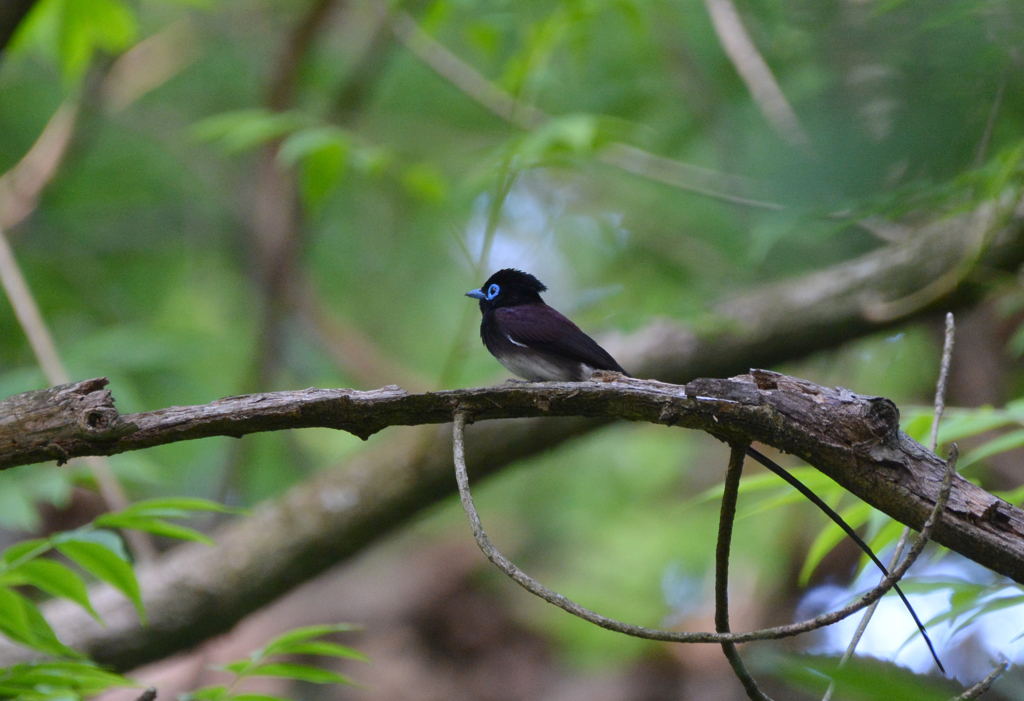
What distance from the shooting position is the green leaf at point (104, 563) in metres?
1.84

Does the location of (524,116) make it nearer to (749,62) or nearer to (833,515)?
(749,62)

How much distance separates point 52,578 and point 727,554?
4.97 feet

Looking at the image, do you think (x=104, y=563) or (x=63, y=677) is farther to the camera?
(x=104, y=563)

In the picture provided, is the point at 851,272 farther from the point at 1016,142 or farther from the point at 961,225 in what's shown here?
the point at 1016,142

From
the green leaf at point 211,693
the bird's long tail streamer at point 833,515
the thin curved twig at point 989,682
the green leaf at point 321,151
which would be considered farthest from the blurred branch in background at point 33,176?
the thin curved twig at point 989,682

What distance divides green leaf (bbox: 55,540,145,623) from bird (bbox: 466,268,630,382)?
4.80ft

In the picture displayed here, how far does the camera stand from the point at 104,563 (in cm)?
186

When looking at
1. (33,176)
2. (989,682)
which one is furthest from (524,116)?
(989,682)

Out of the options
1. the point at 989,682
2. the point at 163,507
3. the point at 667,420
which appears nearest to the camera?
the point at 989,682

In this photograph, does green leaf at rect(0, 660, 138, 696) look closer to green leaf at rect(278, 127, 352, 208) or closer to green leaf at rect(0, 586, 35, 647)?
green leaf at rect(0, 586, 35, 647)

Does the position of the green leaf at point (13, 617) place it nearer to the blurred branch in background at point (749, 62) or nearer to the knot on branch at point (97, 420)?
the knot on branch at point (97, 420)

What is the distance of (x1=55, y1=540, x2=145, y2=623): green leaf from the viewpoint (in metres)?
1.84

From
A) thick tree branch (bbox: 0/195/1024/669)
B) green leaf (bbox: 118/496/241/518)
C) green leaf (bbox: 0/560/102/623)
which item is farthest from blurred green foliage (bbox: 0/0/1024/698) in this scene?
green leaf (bbox: 0/560/102/623)

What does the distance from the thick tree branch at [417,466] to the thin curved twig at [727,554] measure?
8.20ft
